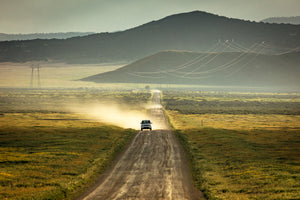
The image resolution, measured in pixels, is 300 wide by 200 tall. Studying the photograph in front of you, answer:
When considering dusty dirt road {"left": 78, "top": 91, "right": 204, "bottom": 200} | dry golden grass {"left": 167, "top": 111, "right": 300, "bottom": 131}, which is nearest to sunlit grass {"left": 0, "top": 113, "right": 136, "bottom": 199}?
dusty dirt road {"left": 78, "top": 91, "right": 204, "bottom": 200}

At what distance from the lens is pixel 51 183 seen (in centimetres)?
2656

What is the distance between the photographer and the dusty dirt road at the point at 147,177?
23953 millimetres

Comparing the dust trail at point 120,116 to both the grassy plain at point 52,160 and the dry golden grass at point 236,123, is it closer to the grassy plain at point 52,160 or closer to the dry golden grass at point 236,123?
the dry golden grass at point 236,123

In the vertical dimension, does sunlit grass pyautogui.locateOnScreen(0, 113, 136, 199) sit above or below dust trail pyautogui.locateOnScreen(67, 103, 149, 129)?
below

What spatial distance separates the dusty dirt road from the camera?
2395 centimetres

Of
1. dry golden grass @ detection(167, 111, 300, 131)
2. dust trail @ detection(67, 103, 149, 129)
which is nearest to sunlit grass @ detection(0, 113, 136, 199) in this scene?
dust trail @ detection(67, 103, 149, 129)

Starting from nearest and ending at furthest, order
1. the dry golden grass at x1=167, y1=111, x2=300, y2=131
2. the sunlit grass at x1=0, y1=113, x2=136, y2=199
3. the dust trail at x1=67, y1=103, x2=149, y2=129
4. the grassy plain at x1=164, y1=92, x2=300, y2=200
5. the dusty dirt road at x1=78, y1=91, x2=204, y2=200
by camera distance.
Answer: the dusty dirt road at x1=78, y1=91, x2=204, y2=200
the grassy plain at x1=164, y1=92, x2=300, y2=200
the sunlit grass at x1=0, y1=113, x2=136, y2=199
the dry golden grass at x1=167, y1=111, x2=300, y2=131
the dust trail at x1=67, y1=103, x2=149, y2=129

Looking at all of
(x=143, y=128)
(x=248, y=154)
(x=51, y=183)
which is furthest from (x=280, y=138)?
(x=51, y=183)

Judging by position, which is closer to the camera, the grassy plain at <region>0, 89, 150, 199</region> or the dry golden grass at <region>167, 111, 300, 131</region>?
the grassy plain at <region>0, 89, 150, 199</region>

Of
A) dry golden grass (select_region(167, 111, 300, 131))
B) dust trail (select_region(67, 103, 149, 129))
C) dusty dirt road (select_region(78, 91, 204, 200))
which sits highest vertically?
dust trail (select_region(67, 103, 149, 129))

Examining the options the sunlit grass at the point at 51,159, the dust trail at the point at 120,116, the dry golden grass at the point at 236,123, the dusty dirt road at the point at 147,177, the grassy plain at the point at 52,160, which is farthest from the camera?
the dust trail at the point at 120,116

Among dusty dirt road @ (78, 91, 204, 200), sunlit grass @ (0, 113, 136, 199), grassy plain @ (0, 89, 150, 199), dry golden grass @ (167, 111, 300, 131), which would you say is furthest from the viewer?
dry golden grass @ (167, 111, 300, 131)

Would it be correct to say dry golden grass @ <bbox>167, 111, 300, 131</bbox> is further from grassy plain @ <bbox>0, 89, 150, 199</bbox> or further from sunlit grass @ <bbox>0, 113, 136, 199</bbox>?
grassy plain @ <bbox>0, 89, 150, 199</bbox>

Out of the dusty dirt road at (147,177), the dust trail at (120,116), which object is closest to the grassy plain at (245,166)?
the dusty dirt road at (147,177)
